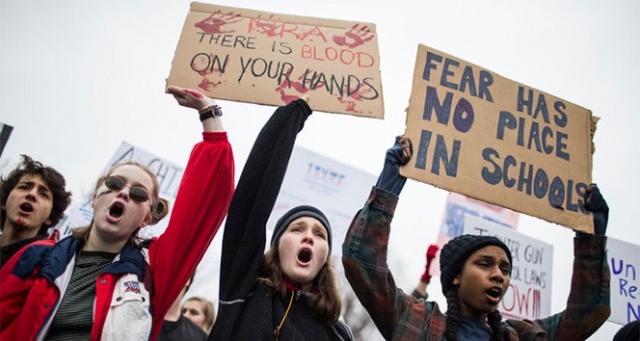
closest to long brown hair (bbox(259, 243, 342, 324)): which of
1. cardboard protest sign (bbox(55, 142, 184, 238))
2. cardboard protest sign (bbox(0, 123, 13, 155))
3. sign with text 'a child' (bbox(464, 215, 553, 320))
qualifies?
cardboard protest sign (bbox(0, 123, 13, 155))

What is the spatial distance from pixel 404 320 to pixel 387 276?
21 cm

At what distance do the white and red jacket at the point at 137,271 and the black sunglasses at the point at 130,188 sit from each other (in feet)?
0.55

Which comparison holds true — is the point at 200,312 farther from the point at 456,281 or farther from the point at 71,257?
the point at 456,281

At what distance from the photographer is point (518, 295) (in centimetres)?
488

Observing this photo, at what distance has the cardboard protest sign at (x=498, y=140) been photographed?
8.63 ft

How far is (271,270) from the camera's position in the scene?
7.43 ft

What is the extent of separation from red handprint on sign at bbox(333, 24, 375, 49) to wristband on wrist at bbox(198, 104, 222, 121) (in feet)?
3.05

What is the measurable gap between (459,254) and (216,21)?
6.30ft

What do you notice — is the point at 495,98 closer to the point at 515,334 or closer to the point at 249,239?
the point at 515,334

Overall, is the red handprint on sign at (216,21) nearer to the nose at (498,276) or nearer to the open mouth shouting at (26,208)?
the open mouth shouting at (26,208)

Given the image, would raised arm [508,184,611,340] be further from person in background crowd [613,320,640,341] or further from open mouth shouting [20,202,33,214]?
open mouth shouting [20,202,33,214]

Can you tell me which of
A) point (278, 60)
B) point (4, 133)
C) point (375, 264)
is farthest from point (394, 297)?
point (4, 133)

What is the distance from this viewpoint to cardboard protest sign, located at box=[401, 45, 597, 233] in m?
2.63

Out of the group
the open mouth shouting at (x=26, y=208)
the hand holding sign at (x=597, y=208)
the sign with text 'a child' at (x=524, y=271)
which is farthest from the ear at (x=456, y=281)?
the sign with text 'a child' at (x=524, y=271)
